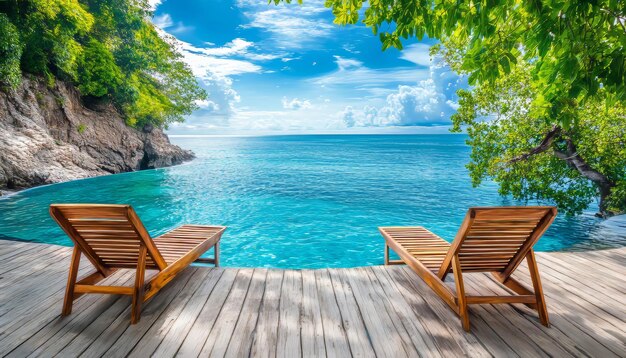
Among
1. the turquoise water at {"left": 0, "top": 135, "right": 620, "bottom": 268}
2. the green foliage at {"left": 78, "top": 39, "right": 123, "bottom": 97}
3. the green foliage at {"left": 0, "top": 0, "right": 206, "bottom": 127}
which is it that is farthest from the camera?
the green foliage at {"left": 78, "top": 39, "right": 123, "bottom": 97}

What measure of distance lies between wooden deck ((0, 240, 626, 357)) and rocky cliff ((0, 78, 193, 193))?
16.2 meters

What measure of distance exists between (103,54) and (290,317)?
26.6 m

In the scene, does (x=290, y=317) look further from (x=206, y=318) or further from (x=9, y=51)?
(x=9, y=51)

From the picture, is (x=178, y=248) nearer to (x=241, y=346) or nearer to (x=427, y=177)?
(x=241, y=346)

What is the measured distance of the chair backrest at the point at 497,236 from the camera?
8.89ft

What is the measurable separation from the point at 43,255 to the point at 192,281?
2.90m

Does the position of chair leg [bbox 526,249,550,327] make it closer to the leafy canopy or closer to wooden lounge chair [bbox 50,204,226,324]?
the leafy canopy

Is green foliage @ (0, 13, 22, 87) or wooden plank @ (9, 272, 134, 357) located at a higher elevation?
green foliage @ (0, 13, 22, 87)

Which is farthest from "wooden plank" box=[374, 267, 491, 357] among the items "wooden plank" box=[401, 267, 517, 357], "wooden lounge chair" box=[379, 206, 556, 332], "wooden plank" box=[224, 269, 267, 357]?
"wooden plank" box=[224, 269, 267, 357]

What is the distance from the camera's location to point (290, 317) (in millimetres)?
2924

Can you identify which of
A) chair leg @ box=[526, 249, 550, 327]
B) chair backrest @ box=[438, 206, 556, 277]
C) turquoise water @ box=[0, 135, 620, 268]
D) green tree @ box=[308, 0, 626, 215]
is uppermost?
green tree @ box=[308, 0, 626, 215]

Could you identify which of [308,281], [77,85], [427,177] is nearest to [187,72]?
[77,85]

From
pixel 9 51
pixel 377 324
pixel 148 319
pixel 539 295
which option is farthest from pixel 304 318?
pixel 9 51

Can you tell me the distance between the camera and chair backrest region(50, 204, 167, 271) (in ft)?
8.73
